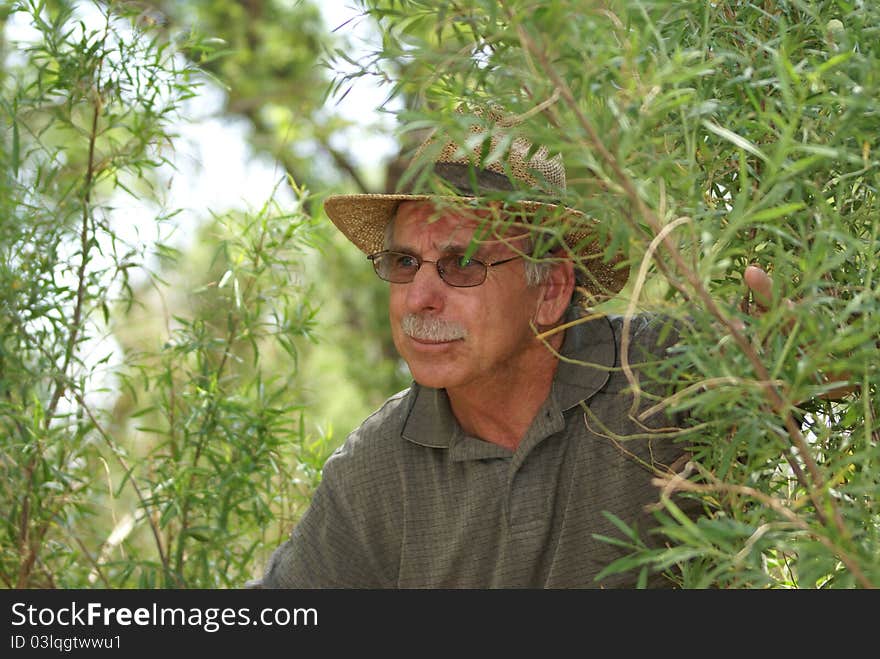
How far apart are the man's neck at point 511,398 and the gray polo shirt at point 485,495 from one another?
0.04 m

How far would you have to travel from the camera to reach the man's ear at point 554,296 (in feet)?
8.87

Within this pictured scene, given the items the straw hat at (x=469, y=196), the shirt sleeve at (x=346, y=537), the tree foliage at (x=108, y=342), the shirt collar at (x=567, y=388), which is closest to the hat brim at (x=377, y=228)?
the straw hat at (x=469, y=196)

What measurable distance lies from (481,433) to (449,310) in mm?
387

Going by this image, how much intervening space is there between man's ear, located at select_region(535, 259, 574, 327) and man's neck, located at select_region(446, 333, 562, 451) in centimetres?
6

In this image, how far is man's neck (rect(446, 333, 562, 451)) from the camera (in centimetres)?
270

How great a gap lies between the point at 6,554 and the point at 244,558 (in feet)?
2.13

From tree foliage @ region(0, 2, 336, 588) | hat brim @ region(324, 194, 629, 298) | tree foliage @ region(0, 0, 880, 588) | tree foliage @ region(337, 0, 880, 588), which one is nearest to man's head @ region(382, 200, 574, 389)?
hat brim @ region(324, 194, 629, 298)

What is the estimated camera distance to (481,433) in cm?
276

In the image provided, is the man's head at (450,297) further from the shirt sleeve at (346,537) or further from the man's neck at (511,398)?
the shirt sleeve at (346,537)

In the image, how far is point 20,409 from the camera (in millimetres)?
2863

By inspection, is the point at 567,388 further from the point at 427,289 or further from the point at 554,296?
the point at 427,289

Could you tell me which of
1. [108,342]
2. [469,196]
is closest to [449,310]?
[469,196]
